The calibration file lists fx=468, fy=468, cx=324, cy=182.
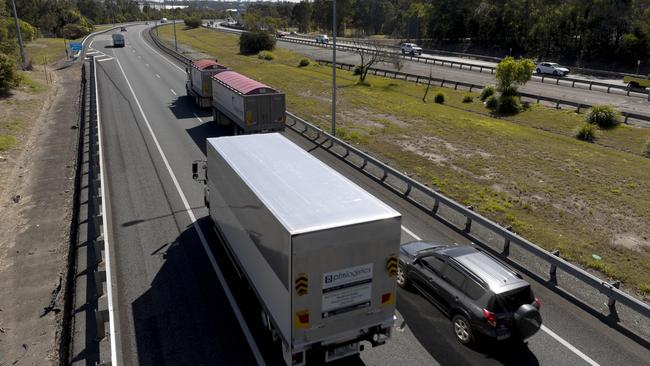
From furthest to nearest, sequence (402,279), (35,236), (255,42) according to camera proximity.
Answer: (255,42) < (35,236) < (402,279)

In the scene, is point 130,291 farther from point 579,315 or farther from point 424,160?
point 424,160

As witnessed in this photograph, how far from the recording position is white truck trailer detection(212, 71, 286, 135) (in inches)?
988

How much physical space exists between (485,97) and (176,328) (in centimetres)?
3830

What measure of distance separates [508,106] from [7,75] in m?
40.5

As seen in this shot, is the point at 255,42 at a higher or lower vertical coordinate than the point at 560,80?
higher

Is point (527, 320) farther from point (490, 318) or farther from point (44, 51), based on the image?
point (44, 51)

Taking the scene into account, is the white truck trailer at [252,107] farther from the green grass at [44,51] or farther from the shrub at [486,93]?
the green grass at [44,51]

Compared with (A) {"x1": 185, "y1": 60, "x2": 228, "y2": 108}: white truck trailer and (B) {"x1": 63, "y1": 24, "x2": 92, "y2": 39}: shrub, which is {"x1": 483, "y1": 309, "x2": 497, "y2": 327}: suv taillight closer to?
(A) {"x1": 185, "y1": 60, "x2": 228, "y2": 108}: white truck trailer

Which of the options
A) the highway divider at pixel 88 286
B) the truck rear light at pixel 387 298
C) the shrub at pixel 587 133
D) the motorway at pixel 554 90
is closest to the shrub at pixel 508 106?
the motorway at pixel 554 90

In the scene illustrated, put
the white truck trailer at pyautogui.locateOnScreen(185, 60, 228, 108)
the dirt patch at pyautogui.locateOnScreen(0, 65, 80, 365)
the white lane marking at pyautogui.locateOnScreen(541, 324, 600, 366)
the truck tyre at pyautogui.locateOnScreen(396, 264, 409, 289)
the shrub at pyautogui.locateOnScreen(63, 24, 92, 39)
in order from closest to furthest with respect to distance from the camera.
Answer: the white lane marking at pyautogui.locateOnScreen(541, 324, 600, 366)
the dirt patch at pyautogui.locateOnScreen(0, 65, 80, 365)
the truck tyre at pyautogui.locateOnScreen(396, 264, 409, 289)
the white truck trailer at pyautogui.locateOnScreen(185, 60, 228, 108)
the shrub at pyautogui.locateOnScreen(63, 24, 92, 39)

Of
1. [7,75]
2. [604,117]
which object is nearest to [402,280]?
[604,117]

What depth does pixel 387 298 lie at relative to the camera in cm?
927

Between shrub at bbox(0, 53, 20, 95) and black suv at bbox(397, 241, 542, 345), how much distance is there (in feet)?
127

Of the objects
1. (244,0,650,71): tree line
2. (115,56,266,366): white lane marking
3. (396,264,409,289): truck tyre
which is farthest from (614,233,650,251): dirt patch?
(244,0,650,71): tree line
